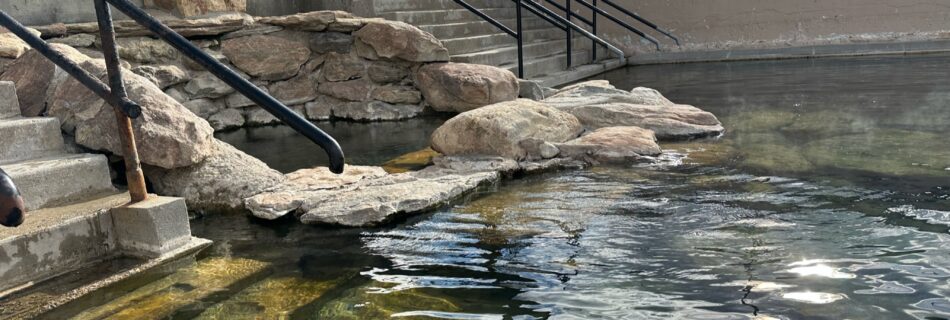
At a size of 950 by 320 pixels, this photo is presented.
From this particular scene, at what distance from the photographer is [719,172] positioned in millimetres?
3900

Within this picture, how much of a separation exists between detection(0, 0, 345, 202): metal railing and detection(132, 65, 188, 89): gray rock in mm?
3021

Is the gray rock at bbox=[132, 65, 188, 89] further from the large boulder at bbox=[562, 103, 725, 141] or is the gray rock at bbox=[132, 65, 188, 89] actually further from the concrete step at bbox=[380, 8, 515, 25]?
the large boulder at bbox=[562, 103, 725, 141]

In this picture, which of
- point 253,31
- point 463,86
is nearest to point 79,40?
point 253,31

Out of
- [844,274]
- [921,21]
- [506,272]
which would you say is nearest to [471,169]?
[506,272]

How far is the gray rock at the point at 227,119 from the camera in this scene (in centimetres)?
637

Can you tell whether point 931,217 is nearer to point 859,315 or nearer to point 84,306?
point 859,315

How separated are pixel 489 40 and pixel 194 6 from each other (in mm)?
3517

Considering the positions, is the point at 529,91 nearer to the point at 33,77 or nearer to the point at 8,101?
the point at 33,77

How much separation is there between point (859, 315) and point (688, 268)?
56cm

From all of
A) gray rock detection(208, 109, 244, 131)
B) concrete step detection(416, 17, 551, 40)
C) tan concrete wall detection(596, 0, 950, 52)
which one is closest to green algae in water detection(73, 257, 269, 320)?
gray rock detection(208, 109, 244, 131)

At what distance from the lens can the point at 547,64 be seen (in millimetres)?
9188

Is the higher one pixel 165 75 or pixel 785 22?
pixel 785 22

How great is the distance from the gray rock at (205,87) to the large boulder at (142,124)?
8.43ft

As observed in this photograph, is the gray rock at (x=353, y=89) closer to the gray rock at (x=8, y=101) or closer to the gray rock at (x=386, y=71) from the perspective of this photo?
the gray rock at (x=386, y=71)
